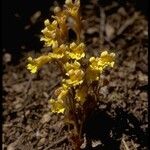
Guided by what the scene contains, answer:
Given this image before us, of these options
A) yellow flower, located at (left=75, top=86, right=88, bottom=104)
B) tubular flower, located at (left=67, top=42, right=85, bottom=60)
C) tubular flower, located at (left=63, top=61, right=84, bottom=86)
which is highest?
tubular flower, located at (left=67, top=42, right=85, bottom=60)

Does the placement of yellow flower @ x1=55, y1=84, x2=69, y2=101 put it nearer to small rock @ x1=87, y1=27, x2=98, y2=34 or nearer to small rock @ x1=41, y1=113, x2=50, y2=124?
small rock @ x1=41, y1=113, x2=50, y2=124

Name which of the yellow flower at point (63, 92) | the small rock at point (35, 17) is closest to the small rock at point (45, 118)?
the yellow flower at point (63, 92)

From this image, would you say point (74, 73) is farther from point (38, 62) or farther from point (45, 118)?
point (45, 118)

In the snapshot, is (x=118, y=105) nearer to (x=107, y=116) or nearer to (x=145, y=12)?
(x=107, y=116)

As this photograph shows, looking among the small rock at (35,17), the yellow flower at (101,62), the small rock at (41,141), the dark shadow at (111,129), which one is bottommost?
the small rock at (41,141)

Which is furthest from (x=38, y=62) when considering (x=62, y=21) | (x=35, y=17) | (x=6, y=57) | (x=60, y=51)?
(x=35, y=17)

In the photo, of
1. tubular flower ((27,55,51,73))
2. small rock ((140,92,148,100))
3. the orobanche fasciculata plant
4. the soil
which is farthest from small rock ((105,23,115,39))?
tubular flower ((27,55,51,73))

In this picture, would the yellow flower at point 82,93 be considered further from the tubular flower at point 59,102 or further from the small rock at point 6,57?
the small rock at point 6,57
